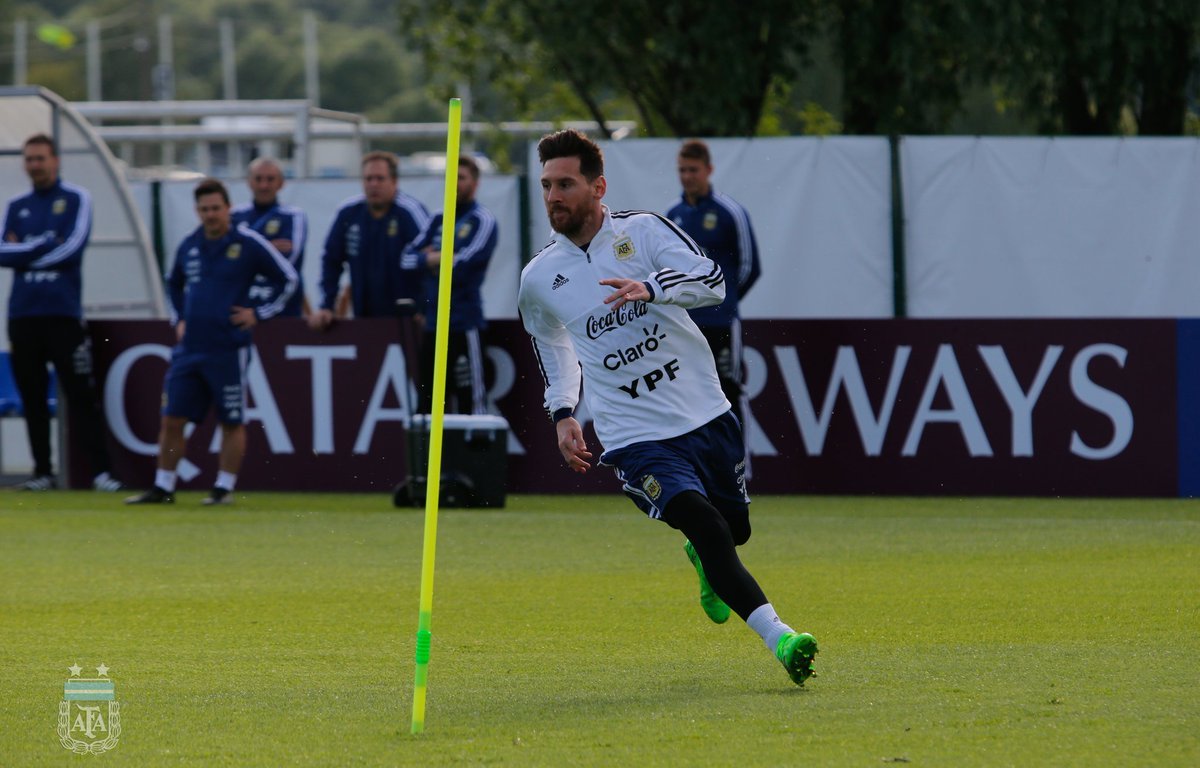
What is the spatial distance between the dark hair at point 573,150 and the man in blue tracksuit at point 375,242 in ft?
27.0

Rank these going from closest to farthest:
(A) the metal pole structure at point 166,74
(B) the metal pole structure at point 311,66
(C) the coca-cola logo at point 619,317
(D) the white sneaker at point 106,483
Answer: (C) the coca-cola logo at point 619,317 → (D) the white sneaker at point 106,483 → (A) the metal pole structure at point 166,74 → (B) the metal pole structure at point 311,66

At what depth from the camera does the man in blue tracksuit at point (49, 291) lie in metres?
15.3

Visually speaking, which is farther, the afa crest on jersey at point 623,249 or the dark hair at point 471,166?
the dark hair at point 471,166

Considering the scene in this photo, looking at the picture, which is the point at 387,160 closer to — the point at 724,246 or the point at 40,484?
the point at 724,246

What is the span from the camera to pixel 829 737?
5.77 metres

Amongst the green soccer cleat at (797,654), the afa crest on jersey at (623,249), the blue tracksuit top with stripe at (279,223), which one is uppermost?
the afa crest on jersey at (623,249)

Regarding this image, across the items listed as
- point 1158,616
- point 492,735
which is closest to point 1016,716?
point 492,735

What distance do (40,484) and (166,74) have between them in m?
59.3

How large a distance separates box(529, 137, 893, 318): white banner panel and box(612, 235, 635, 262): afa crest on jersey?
33.5ft

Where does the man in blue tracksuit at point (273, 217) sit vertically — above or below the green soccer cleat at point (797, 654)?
above

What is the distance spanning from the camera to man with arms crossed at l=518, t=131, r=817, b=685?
7082mm

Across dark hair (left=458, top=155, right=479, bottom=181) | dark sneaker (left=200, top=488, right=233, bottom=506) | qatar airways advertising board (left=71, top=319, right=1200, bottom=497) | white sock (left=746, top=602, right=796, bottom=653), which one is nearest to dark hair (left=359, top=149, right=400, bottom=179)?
dark hair (left=458, top=155, right=479, bottom=181)

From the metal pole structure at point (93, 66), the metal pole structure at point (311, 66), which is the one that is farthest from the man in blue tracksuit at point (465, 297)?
the metal pole structure at point (311, 66)

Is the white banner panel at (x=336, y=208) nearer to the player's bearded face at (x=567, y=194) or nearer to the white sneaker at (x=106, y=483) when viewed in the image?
the white sneaker at (x=106, y=483)
